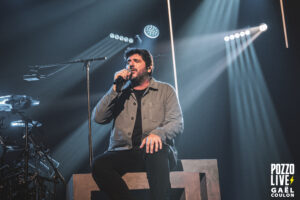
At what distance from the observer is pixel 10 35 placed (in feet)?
14.6

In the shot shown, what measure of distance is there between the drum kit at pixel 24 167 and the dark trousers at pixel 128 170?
80.9 inches

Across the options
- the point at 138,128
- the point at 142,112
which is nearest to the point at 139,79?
the point at 142,112

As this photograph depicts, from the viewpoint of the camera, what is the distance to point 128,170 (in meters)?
2.03

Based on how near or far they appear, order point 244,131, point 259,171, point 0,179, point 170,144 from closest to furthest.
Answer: point 170,144
point 0,179
point 259,171
point 244,131

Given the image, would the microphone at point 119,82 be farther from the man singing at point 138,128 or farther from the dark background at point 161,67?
the dark background at point 161,67

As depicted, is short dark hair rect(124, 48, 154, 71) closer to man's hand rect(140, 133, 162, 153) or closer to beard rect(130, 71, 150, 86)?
beard rect(130, 71, 150, 86)

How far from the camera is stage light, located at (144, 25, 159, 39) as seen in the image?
4.96 meters

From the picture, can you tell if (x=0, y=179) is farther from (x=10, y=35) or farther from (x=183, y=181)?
(x=183, y=181)

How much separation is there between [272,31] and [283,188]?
102 inches

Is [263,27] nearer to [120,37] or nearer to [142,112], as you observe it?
[120,37]

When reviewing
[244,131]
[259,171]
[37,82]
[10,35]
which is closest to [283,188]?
[259,171]
